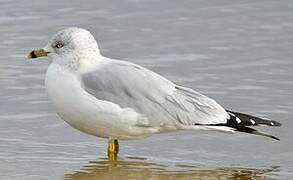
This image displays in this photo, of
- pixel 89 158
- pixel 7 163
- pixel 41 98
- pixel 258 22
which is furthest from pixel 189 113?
pixel 258 22

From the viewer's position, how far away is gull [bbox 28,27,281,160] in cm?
667

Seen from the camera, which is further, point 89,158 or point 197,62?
→ point 197,62

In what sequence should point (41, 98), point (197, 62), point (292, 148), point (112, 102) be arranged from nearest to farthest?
point (112, 102) → point (292, 148) → point (41, 98) → point (197, 62)

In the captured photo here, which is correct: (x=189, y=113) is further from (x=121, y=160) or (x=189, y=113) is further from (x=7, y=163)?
(x=7, y=163)

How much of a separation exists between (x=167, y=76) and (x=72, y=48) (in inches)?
83.7

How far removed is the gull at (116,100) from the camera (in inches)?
263

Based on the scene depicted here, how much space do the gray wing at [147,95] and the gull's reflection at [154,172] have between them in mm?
314

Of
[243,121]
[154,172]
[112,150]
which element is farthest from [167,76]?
[154,172]

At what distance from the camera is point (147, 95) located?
682cm

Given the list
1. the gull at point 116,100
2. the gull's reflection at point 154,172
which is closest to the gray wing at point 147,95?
the gull at point 116,100

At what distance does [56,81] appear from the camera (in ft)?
22.2

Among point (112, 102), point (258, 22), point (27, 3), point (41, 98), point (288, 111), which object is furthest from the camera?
point (27, 3)

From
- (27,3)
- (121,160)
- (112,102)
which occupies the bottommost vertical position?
(121,160)

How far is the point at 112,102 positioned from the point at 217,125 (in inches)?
29.4
